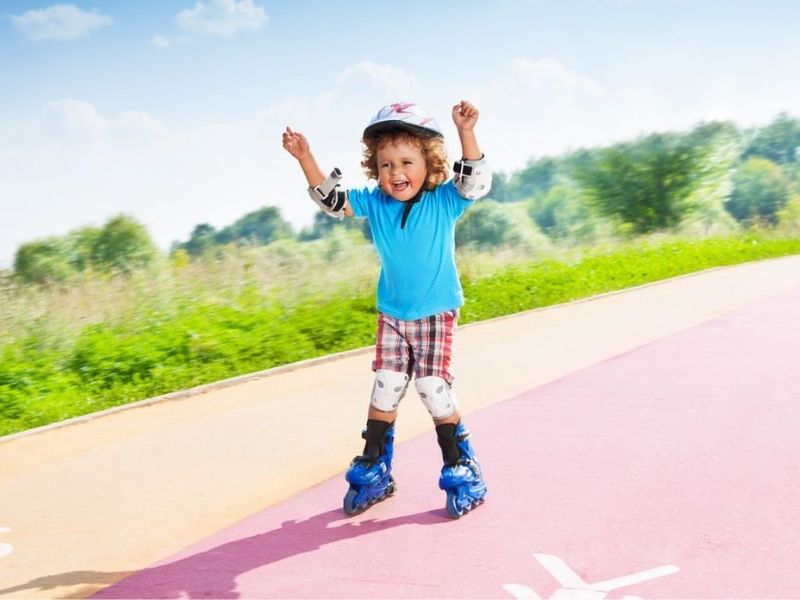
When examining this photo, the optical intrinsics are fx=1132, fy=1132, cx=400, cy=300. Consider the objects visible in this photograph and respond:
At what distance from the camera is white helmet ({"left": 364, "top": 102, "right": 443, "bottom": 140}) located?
5.02 metres

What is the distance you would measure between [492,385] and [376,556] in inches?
183

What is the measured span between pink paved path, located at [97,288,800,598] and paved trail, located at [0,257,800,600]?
A: 1 centimetres

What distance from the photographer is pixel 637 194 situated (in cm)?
3922

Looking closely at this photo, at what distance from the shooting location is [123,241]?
22.4 metres

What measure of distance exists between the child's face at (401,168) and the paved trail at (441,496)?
1.55 m

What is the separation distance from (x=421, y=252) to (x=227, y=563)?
1.62 metres

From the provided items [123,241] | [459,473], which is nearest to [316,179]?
[459,473]

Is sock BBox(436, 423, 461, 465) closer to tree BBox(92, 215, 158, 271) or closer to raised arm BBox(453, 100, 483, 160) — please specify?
raised arm BBox(453, 100, 483, 160)

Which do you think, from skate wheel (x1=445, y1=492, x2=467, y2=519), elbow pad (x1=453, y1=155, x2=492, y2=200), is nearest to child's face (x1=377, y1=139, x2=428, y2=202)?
elbow pad (x1=453, y1=155, x2=492, y2=200)

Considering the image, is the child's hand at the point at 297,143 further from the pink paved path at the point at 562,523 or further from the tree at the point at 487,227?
→ the tree at the point at 487,227

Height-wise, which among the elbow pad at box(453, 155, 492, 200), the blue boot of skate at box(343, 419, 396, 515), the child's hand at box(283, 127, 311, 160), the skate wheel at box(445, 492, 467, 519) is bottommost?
the skate wheel at box(445, 492, 467, 519)

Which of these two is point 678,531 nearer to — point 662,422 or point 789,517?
point 789,517

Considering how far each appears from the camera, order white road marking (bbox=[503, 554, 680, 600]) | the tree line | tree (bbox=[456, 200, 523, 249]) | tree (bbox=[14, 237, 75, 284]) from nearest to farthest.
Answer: white road marking (bbox=[503, 554, 680, 600]) < tree (bbox=[14, 237, 75, 284]) < tree (bbox=[456, 200, 523, 249]) < the tree line

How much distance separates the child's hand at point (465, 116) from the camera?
497 centimetres
